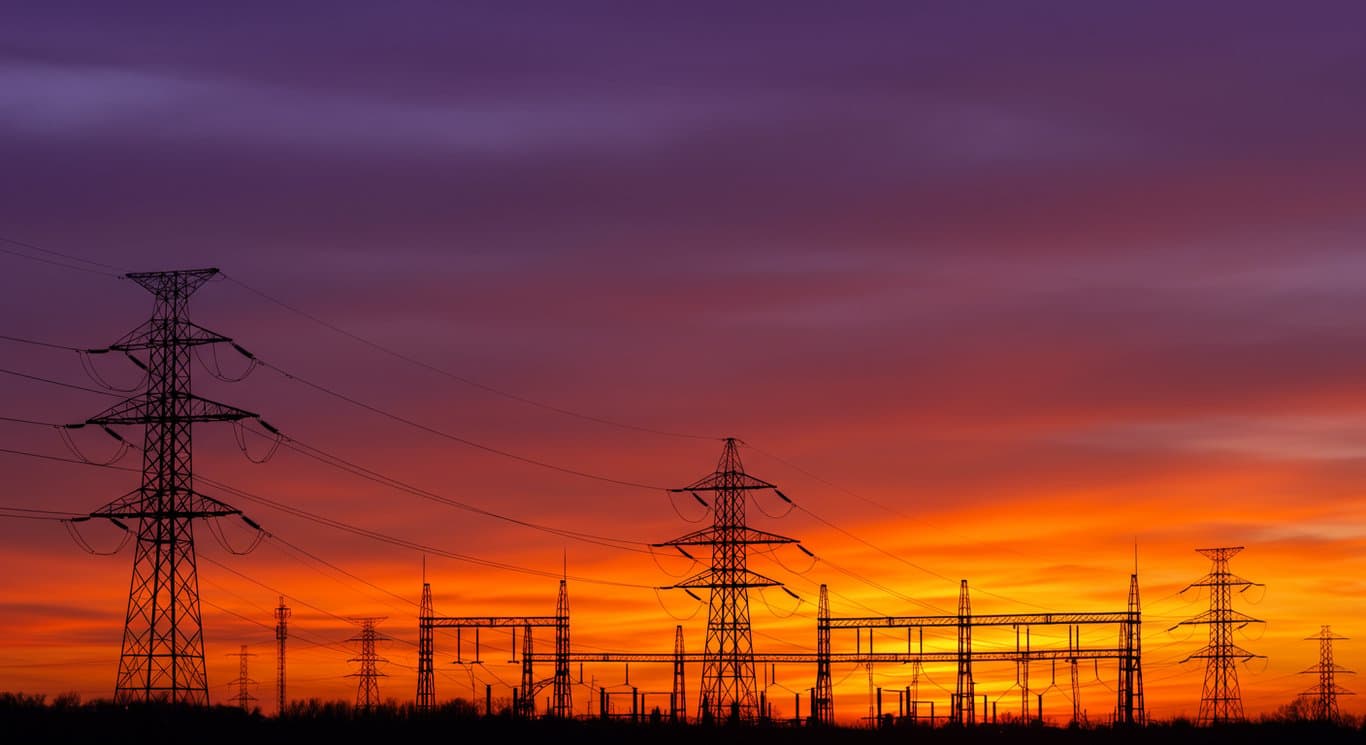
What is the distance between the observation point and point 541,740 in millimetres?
86438

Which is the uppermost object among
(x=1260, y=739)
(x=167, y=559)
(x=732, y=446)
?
(x=732, y=446)

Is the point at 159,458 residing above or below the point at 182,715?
above

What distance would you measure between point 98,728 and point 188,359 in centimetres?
1509

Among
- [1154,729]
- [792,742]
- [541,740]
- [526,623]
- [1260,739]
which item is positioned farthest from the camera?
[526,623]

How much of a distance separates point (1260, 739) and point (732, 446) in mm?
36778

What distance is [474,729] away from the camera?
85312mm

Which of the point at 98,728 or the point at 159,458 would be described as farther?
the point at 159,458

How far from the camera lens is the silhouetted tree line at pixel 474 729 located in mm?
66938

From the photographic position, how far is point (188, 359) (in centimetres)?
7444

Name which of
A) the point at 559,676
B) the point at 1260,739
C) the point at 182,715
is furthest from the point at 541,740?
the point at 1260,739

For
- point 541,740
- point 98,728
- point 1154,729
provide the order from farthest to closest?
1. point 1154,729
2. point 541,740
3. point 98,728

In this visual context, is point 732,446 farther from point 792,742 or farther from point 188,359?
point 188,359

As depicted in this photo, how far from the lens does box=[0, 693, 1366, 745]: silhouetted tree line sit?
6694 centimetres

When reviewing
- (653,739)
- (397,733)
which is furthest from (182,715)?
(653,739)
